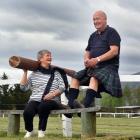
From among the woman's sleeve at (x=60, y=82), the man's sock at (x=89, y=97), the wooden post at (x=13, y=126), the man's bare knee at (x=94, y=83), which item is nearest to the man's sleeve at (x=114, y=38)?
the man's bare knee at (x=94, y=83)

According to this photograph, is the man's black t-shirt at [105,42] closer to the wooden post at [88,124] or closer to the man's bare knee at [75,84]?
the man's bare knee at [75,84]

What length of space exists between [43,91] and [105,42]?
1247 mm

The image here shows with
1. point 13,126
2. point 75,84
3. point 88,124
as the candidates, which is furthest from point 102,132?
point 88,124

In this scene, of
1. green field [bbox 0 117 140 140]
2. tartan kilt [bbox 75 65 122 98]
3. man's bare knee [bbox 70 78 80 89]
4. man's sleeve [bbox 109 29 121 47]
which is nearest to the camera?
green field [bbox 0 117 140 140]

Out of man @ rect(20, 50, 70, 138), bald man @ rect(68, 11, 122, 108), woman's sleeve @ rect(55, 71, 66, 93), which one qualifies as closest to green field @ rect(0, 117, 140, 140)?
man @ rect(20, 50, 70, 138)

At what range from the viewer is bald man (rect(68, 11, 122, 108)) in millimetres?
7641

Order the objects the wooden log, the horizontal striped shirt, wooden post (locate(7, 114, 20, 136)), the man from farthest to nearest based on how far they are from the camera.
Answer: wooden post (locate(7, 114, 20, 136)), the horizontal striped shirt, the man, the wooden log

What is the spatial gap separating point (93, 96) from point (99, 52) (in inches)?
24.8

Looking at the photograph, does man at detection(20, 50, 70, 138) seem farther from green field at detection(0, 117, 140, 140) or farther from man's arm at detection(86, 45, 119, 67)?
man's arm at detection(86, 45, 119, 67)

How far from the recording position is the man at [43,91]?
27.5ft

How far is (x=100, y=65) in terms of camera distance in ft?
25.5

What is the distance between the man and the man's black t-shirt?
762mm

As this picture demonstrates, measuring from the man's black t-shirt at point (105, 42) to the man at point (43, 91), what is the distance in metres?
0.76

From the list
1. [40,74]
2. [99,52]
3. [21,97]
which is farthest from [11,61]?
[21,97]
